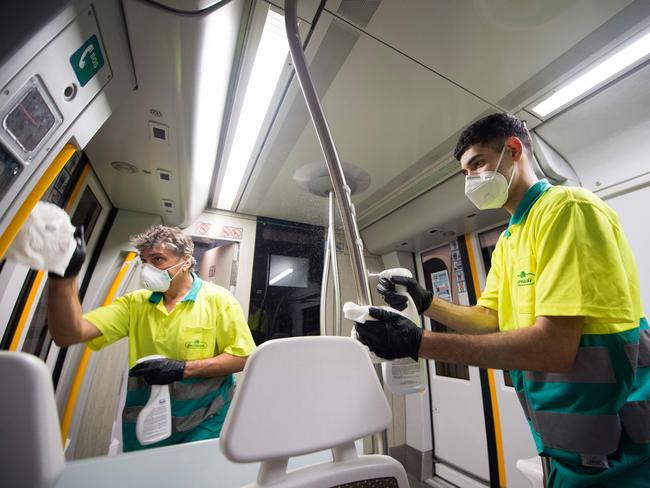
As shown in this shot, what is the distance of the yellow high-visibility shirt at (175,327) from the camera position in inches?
48.9

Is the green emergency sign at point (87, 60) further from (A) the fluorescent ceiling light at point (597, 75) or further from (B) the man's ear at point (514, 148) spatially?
(A) the fluorescent ceiling light at point (597, 75)

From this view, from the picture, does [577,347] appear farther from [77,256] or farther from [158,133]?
A: [158,133]

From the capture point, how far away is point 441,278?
2771mm

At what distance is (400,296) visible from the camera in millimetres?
992

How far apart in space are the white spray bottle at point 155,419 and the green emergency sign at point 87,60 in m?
1.02

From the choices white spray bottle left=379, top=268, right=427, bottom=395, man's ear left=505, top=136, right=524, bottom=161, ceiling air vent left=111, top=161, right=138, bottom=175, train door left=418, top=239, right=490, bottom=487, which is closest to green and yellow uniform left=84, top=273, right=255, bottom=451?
ceiling air vent left=111, top=161, right=138, bottom=175

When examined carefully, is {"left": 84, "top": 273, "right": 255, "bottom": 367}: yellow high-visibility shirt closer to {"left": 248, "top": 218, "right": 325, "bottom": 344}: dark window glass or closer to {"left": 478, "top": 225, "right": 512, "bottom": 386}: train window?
{"left": 248, "top": 218, "right": 325, "bottom": 344}: dark window glass

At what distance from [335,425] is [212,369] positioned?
913mm

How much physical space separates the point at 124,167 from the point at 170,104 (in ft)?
1.96

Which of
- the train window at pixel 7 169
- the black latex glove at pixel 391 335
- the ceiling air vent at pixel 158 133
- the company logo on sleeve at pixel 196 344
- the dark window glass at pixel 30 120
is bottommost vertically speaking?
the company logo on sleeve at pixel 196 344

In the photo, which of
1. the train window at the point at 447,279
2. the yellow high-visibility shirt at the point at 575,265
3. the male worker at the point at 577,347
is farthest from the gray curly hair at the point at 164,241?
the train window at the point at 447,279

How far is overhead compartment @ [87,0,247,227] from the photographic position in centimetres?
80

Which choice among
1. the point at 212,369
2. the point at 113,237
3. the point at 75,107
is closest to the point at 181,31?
the point at 75,107

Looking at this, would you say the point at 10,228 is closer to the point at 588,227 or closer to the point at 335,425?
the point at 335,425
